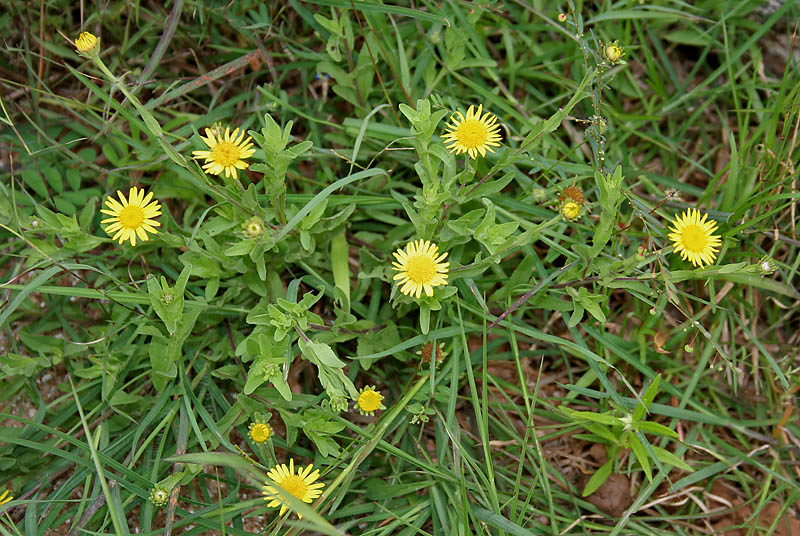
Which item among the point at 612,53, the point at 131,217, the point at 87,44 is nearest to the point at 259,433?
the point at 131,217

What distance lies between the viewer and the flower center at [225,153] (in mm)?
2133

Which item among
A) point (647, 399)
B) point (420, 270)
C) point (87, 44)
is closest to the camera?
point (87, 44)

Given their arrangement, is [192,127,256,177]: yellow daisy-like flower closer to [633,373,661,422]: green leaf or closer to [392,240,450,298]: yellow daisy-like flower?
[392,240,450,298]: yellow daisy-like flower

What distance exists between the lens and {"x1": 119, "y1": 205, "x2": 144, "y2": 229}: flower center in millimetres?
2283

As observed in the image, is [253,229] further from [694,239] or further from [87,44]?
[694,239]

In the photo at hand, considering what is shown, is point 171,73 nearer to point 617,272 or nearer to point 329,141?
point 329,141

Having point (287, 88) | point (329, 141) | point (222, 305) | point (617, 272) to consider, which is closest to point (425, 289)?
point (617, 272)

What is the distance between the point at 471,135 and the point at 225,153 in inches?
34.3

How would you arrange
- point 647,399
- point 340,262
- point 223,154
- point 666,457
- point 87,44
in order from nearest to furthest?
point 87,44 < point 223,154 < point 647,399 < point 666,457 < point 340,262

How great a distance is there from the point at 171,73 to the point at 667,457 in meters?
2.89

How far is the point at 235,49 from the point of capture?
9.93ft

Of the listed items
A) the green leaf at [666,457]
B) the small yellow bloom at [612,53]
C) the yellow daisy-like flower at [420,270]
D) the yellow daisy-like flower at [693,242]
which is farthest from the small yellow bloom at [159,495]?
the small yellow bloom at [612,53]

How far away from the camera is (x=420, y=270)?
2.25 meters

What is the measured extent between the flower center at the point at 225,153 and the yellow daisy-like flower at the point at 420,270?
666mm
